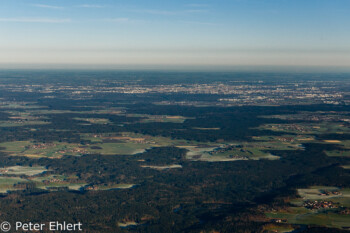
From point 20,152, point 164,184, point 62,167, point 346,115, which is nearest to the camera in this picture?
point 164,184

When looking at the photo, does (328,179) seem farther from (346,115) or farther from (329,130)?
(346,115)

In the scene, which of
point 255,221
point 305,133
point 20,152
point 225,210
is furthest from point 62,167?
point 305,133

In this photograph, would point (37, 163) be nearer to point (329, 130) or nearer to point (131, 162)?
point (131, 162)

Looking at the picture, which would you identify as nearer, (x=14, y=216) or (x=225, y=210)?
(x=14, y=216)

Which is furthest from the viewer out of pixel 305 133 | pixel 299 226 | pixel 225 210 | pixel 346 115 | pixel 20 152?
pixel 346 115

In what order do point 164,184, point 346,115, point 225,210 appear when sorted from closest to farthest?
point 225,210 < point 164,184 < point 346,115

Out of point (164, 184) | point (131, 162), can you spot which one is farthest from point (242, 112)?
point (164, 184)

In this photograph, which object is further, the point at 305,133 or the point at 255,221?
the point at 305,133

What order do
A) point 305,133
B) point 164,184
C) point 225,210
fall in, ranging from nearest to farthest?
point 225,210
point 164,184
point 305,133
